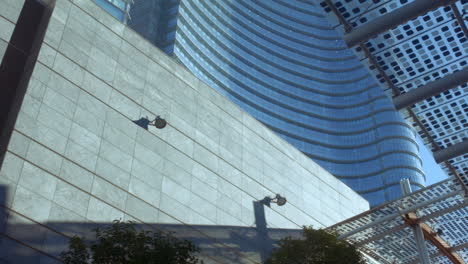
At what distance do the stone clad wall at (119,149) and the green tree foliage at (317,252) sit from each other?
8129 millimetres

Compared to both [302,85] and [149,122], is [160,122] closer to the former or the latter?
[149,122]

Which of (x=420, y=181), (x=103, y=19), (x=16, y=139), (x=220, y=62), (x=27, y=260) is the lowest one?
(x=27, y=260)

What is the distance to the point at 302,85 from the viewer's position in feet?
414

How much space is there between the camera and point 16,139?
74.0ft

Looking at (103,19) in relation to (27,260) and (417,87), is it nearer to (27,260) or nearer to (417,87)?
(27,260)

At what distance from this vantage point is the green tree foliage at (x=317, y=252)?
749 inches

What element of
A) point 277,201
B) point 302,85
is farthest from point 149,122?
point 302,85

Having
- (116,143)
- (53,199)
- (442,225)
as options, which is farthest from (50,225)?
(442,225)

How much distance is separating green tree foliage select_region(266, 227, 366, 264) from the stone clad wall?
8.13 meters

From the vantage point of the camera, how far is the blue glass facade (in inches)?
4299

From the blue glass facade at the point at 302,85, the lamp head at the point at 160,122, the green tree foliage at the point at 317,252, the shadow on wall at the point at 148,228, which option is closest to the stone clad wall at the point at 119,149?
the shadow on wall at the point at 148,228

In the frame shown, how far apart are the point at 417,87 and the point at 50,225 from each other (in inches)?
604

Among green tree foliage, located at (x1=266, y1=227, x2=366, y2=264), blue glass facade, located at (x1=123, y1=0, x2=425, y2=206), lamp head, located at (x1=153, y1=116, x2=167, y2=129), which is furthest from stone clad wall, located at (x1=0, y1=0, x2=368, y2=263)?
blue glass facade, located at (x1=123, y1=0, x2=425, y2=206)

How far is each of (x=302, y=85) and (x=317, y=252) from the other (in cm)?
10777
